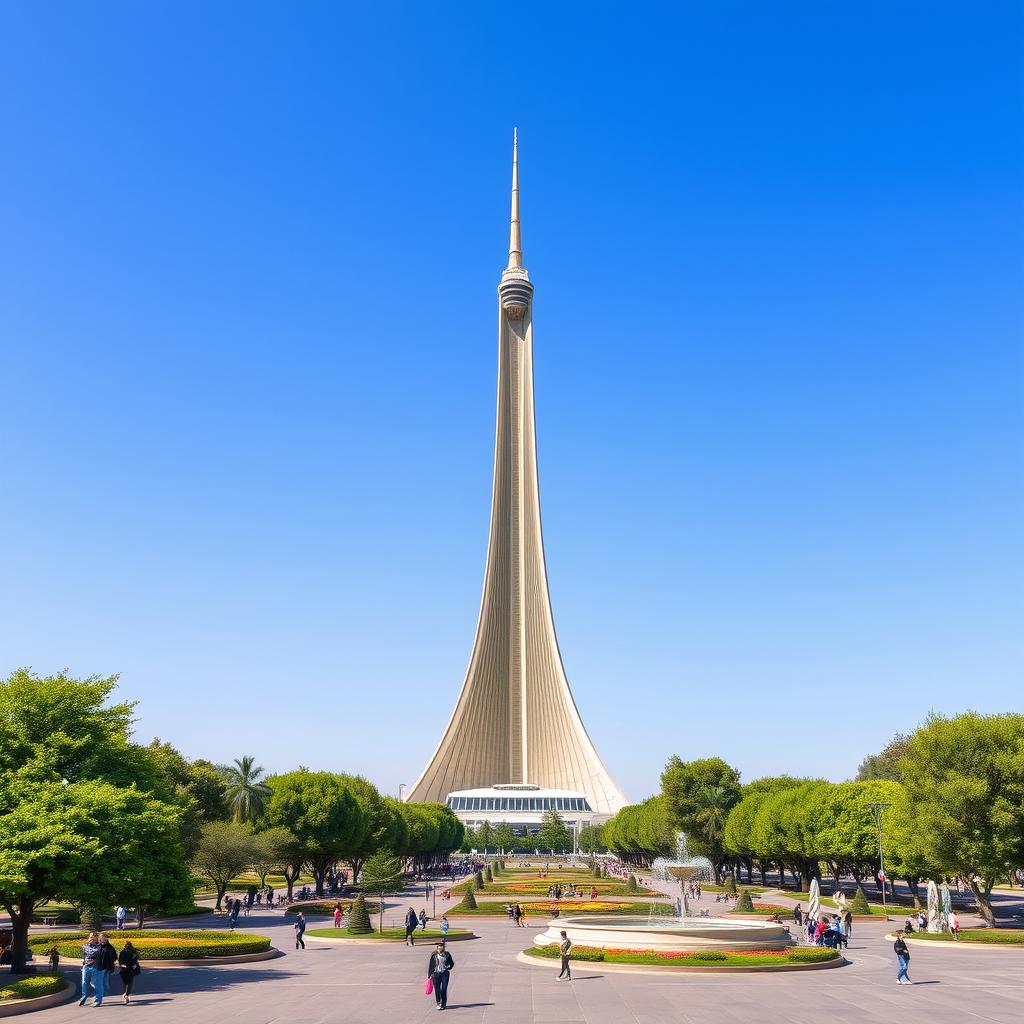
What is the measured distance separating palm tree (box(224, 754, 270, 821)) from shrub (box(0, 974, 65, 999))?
848 inches

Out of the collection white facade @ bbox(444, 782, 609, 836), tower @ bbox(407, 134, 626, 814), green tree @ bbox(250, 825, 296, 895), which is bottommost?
green tree @ bbox(250, 825, 296, 895)

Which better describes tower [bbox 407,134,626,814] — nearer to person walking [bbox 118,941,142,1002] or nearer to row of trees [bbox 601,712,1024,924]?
row of trees [bbox 601,712,1024,924]

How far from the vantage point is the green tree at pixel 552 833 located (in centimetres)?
7606

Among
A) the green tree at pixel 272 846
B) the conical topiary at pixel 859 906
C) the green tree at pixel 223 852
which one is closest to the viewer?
the green tree at pixel 223 852

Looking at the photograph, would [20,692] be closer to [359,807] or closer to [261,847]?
[261,847]

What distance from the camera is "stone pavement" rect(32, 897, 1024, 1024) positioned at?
42.7ft

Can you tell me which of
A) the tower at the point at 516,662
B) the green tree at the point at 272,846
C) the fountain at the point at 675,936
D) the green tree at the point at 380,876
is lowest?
the fountain at the point at 675,936

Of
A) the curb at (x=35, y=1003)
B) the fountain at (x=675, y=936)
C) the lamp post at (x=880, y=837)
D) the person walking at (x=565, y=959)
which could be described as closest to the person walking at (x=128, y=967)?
the curb at (x=35, y=1003)

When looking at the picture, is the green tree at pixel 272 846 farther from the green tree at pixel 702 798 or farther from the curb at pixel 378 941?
the green tree at pixel 702 798

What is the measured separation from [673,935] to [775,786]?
3261 cm

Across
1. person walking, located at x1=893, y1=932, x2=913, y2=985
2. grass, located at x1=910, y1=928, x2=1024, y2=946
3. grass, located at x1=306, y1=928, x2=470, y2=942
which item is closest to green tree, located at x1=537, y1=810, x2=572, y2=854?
grass, located at x1=306, y1=928, x2=470, y2=942

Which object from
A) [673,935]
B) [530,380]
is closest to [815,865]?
[673,935]

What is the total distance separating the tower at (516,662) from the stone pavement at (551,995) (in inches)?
2210

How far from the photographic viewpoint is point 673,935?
18.6m
